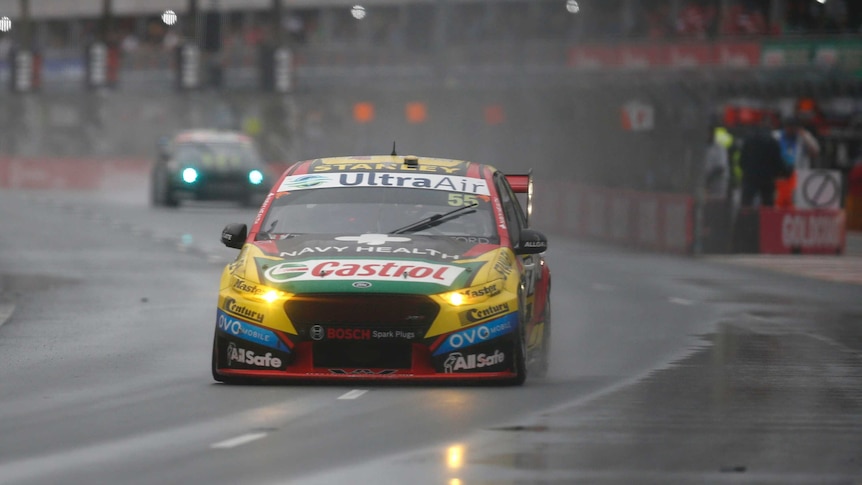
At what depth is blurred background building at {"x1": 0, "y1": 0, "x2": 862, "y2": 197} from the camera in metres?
36.2

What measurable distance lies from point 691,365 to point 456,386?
2.59m

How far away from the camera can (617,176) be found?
3444cm

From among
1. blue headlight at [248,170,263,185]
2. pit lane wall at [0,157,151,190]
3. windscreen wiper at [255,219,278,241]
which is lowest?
pit lane wall at [0,157,151,190]

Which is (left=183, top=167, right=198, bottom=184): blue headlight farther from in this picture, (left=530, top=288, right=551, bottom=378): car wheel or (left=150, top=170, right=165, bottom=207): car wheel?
(left=530, top=288, right=551, bottom=378): car wheel

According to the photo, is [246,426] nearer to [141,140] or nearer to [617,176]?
[617,176]

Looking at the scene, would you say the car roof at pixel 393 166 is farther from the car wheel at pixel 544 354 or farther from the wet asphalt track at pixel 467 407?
the wet asphalt track at pixel 467 407

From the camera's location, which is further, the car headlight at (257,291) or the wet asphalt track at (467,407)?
the car headlight at (257,291)

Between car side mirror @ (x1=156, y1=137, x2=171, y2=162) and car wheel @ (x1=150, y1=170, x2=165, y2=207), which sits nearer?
car side mirror @ (x1=156, y1=137, x2=171, y2=162)

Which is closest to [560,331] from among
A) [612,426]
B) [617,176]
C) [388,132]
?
[612,426]

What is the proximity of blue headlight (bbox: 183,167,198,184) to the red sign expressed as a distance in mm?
12731

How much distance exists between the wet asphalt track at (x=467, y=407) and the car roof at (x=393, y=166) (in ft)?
4.73

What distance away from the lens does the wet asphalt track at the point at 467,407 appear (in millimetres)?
8539

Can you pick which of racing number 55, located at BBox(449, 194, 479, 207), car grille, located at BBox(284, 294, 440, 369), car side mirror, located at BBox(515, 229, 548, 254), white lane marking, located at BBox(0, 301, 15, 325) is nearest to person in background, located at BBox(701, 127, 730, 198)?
white lane marking, located at BBox(0, 301, 15, 325)

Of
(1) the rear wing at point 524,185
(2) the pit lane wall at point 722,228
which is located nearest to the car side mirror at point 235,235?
(1) the rear wing at point 524,185
